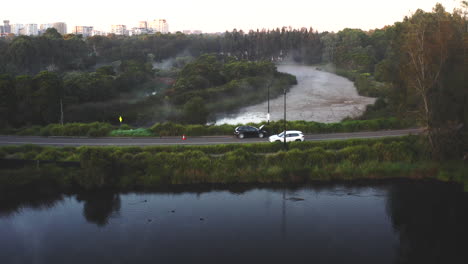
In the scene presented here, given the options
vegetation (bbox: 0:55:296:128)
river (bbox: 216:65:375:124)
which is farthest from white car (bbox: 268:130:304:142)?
river (bbox: 216:65:375:124)

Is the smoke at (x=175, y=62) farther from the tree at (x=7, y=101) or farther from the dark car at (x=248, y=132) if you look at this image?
the dark car at (x=248, y=132)

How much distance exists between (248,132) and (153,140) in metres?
5.68

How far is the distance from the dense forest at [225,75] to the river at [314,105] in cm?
242

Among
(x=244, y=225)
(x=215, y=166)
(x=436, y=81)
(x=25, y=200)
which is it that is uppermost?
(x=436, y=81)

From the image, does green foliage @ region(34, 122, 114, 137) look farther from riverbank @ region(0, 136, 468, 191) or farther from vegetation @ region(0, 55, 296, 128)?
vegetation @ region(0, 55, 296, 128)

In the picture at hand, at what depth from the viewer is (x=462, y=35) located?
25.5 metres

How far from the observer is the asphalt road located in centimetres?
2552

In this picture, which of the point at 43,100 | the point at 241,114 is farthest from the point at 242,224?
the point at 241,114

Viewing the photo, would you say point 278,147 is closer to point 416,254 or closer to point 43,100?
point 416,254

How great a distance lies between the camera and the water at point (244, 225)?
16.4 m

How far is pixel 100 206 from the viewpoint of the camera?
20.7 m

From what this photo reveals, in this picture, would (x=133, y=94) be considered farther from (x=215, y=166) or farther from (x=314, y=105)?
(x=215, y=166)

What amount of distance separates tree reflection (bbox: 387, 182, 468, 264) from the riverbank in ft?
5.11

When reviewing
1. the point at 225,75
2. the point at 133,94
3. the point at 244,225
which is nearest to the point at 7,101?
the point at 133,94
